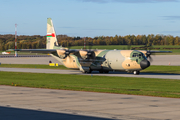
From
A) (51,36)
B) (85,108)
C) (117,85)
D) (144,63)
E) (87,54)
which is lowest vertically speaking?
(117,85)

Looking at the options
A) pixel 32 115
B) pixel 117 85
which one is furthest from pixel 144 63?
pixel 32 115

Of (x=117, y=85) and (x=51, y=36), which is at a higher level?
(x=51, y=36)

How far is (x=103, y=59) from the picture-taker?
43469mm

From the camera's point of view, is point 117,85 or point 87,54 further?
point 87,54

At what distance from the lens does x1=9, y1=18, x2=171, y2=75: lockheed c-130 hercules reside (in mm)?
40406

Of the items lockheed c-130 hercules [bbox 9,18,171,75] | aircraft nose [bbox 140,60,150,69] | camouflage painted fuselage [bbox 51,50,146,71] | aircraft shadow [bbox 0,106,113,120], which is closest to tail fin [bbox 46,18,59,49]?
lockheed c-130 hercules [bbox 9,18,171,75]

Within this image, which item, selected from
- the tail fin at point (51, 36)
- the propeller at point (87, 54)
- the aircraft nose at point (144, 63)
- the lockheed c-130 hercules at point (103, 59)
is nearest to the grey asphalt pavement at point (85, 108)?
the aircraft nose at point (144, 63)

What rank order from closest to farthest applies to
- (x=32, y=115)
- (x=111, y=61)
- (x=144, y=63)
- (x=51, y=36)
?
(x=32, y=115)
(x=144, y=63)
(x=111, y=61)
(x=51, y=36)

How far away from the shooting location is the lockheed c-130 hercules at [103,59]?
40.4 m

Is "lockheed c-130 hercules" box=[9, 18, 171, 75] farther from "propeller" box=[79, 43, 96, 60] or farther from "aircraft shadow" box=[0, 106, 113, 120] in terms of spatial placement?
"aircraft shadow" box=[0, 106, 113, 120]

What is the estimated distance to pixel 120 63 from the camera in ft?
136

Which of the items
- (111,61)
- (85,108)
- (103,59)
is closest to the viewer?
(85,108)

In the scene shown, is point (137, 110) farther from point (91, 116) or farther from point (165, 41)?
point (165, 41)

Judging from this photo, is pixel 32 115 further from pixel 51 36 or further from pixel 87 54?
pixel 51 36
